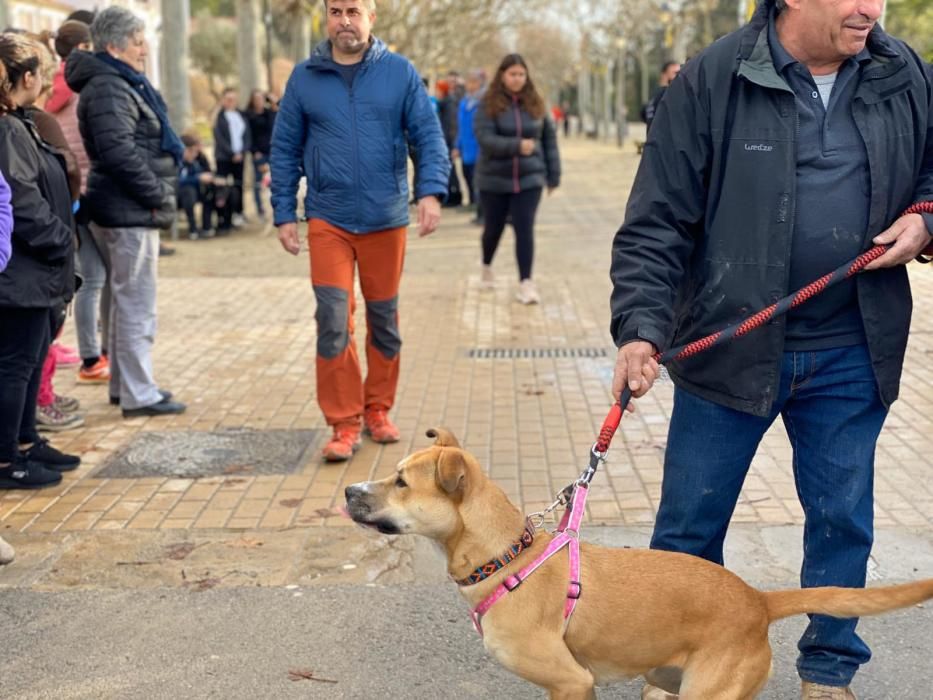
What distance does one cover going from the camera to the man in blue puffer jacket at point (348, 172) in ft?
18.9

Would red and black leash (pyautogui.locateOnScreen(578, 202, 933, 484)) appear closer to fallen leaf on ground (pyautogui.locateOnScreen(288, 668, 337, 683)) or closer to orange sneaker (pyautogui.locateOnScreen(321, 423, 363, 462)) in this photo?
→ fallen leaf on ground (pyautogui.locateOnScreen(288, 668, 337, 683))

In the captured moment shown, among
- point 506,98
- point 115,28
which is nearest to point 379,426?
point 115,28

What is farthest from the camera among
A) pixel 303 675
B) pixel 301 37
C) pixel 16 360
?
pixel 301 37

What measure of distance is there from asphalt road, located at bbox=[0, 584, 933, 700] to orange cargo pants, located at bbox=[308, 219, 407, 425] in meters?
1.76

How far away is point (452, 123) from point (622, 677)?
16285mm

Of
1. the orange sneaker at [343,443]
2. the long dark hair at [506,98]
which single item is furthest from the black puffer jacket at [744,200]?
the long dark hair at [506,98]

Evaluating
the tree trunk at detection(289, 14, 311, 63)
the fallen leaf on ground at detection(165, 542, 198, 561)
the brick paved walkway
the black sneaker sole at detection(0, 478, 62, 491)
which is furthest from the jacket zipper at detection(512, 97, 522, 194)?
the tree trunk at detection(289, 14, 311, 63)

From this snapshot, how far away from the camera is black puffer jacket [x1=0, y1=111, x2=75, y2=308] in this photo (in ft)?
16.7

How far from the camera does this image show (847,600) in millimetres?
2895

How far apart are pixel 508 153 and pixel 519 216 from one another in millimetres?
562

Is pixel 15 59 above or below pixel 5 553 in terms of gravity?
above

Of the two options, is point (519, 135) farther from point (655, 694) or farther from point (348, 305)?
point (655, 694)

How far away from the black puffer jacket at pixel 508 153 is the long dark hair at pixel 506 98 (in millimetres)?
44

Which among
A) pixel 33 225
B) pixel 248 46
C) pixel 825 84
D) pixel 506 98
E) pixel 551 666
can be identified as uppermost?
pixel 248 46
